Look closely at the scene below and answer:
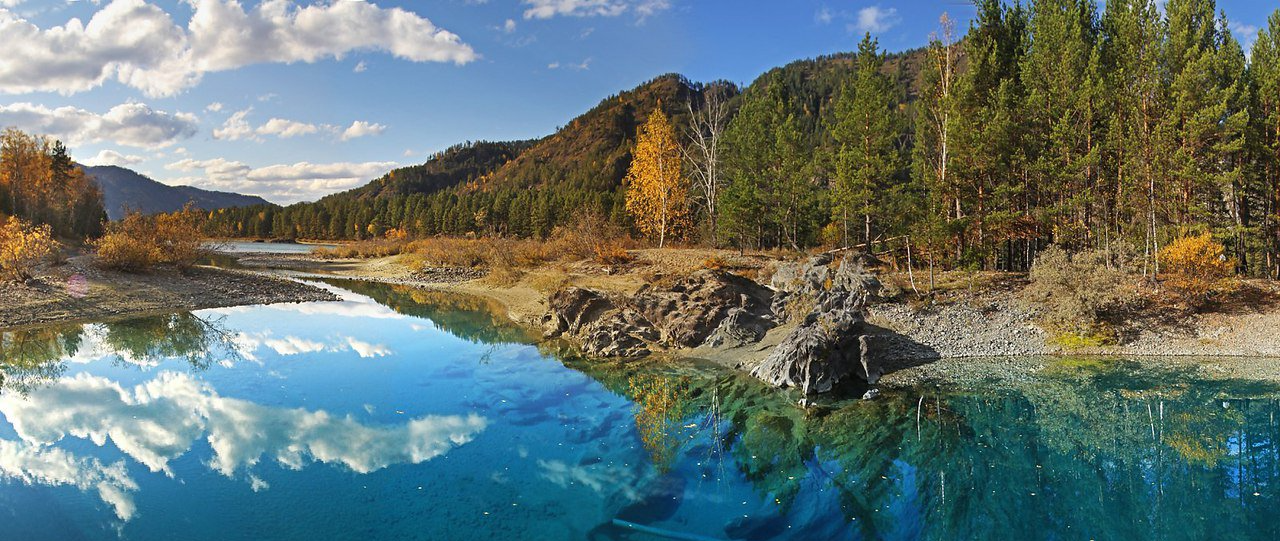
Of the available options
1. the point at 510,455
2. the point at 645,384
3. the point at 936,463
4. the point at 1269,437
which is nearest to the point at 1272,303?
the point at 1269,437

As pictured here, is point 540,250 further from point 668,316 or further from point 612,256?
point 668,316

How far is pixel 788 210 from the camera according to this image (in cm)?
4012

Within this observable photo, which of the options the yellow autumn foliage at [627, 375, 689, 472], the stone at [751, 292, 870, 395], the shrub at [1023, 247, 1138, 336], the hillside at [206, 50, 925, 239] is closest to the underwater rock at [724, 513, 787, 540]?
the yellow autumn foliage at [627, 375, 689, 472]

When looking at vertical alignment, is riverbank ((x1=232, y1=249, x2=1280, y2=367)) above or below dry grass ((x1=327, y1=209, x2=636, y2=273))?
below

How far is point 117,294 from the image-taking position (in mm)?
30812

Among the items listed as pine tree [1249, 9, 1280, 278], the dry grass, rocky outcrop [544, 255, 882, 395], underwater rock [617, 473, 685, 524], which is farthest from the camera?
the dry grass

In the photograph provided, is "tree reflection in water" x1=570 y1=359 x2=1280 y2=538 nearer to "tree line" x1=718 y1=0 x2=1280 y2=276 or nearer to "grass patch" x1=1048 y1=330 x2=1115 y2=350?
"grass patch" x1=1048 y1=330 x2=1115 y2=350

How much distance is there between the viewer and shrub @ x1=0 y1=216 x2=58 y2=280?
1136 inches

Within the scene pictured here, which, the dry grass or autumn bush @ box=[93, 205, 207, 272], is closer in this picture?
autumn bush @ box=[93, 205, 207, 272]

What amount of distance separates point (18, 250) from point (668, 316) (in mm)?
30977

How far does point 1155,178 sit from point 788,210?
1930 centimetres

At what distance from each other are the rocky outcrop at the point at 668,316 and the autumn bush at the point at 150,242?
26321 mm

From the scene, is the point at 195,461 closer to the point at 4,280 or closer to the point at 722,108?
the point at 4,280

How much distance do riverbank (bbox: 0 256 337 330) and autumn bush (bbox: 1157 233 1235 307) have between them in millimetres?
40242
